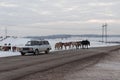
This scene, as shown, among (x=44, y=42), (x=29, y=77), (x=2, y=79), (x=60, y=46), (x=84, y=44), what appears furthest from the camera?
(x=84, y=44)

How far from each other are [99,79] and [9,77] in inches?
171

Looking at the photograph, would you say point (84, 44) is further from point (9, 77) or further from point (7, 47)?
point (9, 77)

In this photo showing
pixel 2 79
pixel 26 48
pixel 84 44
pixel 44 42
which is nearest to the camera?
pixel 2 79

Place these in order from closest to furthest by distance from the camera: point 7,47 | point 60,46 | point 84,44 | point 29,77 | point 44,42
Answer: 1. point 29,77
2. point 44,42
3. point 7,47
4. point 60,46
5. point 84,44

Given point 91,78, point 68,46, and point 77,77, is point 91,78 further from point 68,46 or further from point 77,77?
point 68,46

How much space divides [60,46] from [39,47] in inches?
756

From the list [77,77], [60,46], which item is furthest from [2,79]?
[60,46]

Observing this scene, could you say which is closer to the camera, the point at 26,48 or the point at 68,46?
the point at 26,48

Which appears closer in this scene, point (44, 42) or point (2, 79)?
point (2, 79)

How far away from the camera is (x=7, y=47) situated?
161 ft

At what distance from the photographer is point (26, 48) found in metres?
40.7

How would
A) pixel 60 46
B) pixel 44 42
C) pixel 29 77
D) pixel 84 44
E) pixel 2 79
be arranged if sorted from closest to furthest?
pixel 2 79, pixel 29 77, pixel 44 42, pixel 60 46, pixel 84 44

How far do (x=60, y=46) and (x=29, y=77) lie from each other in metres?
43.6

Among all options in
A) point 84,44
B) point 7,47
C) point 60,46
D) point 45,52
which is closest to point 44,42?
point 45,52
